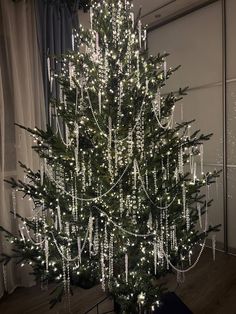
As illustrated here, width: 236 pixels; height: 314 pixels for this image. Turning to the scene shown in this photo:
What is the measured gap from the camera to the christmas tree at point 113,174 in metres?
1.54

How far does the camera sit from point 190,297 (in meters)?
2.07

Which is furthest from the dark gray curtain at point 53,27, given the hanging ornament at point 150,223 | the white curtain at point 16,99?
the hanging ornament at point 150,223

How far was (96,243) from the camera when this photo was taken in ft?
5.13

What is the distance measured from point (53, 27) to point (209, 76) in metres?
1.57

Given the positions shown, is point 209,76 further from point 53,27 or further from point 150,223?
point 150,223

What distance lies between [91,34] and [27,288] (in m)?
2.01

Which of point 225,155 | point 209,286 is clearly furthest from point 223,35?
point 209,286

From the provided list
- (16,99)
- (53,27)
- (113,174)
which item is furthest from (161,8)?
(113,174)

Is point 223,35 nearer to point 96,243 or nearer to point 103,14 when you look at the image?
point 103,14

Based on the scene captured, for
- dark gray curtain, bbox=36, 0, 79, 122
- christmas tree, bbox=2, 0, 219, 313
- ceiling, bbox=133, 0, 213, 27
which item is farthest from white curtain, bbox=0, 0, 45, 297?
ceiling, bbox=133, 0, 213, 27

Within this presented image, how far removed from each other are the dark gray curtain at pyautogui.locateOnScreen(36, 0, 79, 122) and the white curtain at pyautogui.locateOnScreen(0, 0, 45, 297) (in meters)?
0.06

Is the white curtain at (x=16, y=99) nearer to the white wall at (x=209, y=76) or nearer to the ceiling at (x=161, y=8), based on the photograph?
the ceiling at (x=161, y=8)

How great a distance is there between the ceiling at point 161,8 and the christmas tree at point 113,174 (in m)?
1.22

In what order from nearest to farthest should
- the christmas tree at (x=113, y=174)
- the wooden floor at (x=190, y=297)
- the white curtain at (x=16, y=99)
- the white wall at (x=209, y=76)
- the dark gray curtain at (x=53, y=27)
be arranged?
the christmas tree at (x=113, y=174)
the wooden floor at (x=190, y=297)
the white curtain at (x=16, y=99)
the dark gray curtain at (x=53, y=27)
the white wall at (x=209, y=76)
